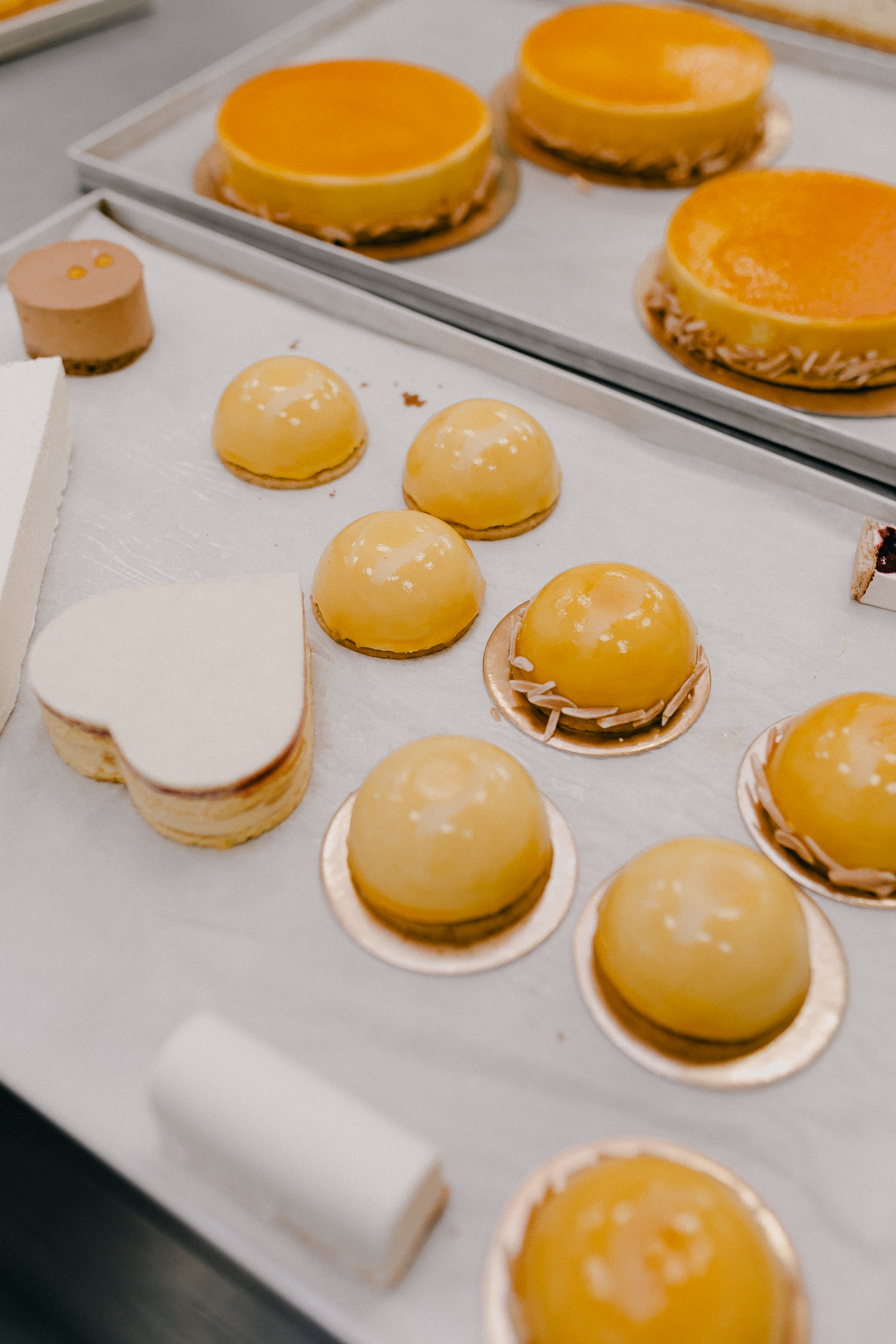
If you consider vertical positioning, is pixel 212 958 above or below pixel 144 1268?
above

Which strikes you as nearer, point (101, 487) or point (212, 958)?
point (212, 958)

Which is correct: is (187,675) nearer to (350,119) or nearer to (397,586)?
(397,586)

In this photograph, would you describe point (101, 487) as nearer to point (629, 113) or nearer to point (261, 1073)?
point (261, 1073)

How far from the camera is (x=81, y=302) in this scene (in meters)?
1.60

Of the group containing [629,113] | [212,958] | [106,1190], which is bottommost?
[106,1190]

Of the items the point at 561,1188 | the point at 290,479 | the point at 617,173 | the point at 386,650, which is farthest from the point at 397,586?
the point at 617,173

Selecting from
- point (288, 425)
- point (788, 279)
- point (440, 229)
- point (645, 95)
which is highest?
point (645, 95)

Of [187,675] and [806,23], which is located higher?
[806,23]

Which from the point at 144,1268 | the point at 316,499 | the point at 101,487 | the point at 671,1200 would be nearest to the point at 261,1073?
the point at 671,1200

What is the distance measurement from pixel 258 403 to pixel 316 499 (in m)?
0.17

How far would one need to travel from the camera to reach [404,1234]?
32.5 inches

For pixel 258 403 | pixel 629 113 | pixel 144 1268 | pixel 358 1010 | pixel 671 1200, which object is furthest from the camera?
pixel 629 113

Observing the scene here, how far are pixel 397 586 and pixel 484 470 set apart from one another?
26cm

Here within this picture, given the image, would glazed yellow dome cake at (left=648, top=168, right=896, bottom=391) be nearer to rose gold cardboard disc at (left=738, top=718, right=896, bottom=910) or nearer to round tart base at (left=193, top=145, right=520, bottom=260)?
round tart base at (left=193, top=145, right=520, bottom=260)
